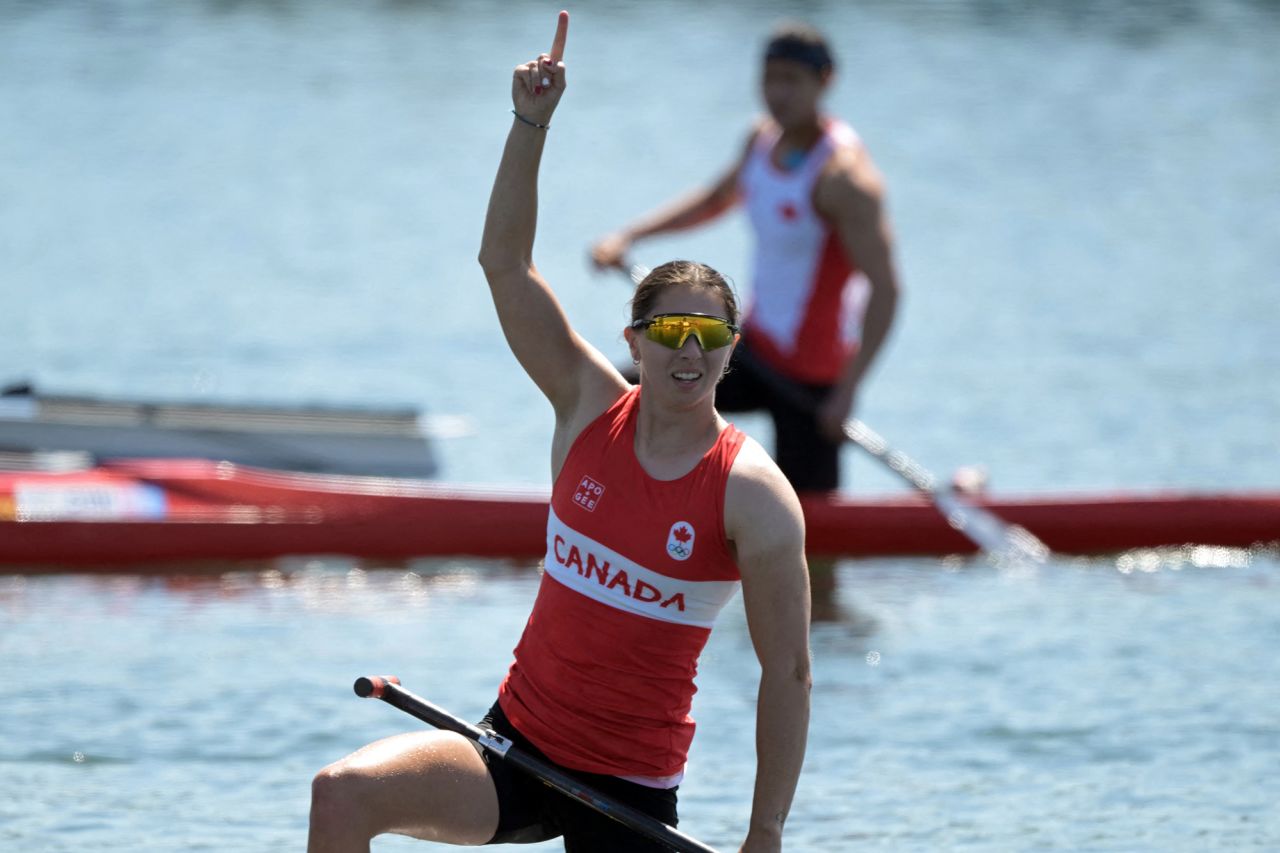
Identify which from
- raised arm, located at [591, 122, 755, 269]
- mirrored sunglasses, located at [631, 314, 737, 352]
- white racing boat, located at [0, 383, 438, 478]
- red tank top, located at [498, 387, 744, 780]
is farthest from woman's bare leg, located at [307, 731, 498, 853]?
white racing boat, located at [0, 383, 438, 478]

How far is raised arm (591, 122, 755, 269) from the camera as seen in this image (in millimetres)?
8758

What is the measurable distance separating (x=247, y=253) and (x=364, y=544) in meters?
10.1

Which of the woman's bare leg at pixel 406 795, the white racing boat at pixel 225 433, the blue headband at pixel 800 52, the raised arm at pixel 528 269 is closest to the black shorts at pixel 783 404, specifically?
the blue headband at pixel 800 52

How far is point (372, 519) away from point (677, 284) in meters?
5.32

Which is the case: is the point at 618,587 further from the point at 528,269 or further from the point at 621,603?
the point at 528,269

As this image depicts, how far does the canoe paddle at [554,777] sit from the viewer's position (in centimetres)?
414

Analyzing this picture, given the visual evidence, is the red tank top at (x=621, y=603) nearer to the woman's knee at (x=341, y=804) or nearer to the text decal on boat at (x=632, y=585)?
the text decal on boat at (x=632, y=585)

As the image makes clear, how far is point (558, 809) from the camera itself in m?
4.29

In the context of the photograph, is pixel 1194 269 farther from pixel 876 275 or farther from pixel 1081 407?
pixel 876 275

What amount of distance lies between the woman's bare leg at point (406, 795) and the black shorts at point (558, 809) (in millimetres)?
43

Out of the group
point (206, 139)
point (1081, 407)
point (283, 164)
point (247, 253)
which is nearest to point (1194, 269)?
point (1081, 407)

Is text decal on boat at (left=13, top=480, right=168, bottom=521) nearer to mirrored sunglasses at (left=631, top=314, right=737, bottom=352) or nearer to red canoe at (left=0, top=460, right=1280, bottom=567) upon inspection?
red canoe at (left=0, top=460, right=1280, bottom=567)

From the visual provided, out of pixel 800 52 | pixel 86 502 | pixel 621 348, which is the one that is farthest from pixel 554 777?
pixel 621 348

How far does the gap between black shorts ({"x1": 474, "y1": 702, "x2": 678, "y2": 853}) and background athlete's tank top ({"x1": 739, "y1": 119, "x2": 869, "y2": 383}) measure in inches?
167
